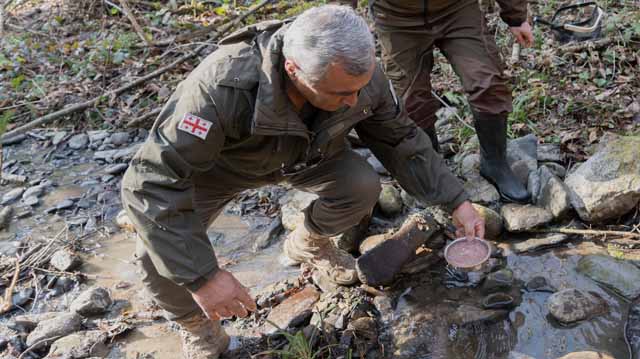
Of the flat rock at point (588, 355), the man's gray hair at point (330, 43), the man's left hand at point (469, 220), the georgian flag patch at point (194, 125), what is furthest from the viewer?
the man's left hand at point (469, 220)

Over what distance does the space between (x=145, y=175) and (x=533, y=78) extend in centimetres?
341

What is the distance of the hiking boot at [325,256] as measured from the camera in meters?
3.25

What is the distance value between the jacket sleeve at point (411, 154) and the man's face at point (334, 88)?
1.07ft

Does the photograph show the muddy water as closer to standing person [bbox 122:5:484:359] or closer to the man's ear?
standing person [bbox 122:5:484:359]

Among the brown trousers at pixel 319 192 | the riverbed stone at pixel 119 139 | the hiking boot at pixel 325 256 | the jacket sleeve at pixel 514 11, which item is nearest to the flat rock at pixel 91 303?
the brown trousers at pixel 319 192

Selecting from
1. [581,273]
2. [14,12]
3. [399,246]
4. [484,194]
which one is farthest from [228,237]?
[14,12]

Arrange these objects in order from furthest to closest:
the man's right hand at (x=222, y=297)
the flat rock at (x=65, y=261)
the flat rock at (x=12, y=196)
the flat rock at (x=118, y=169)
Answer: the flat rock at (x=118, y=169)
the flat rock at (x=12, y=196)
the flat rock at (x=65, y=261)
the man's right hand at (x=222, y=297)

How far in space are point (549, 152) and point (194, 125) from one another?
99.9 inches

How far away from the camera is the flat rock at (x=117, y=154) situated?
5.01 m

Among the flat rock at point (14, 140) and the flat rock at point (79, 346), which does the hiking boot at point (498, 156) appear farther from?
the flat rock at point (14, 140)

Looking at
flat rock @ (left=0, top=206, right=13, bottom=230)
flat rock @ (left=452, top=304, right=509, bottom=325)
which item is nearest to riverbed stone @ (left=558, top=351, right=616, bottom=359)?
flat rock @ (left=452, top=304, right=509, bottom=325)

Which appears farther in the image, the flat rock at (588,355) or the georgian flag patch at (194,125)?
the flat rock at (588,355)

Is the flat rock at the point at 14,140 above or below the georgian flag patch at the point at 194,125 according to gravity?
below

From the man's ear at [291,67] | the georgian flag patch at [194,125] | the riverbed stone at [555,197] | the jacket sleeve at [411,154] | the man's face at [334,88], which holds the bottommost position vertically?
the riverbed stone at [555,197]
